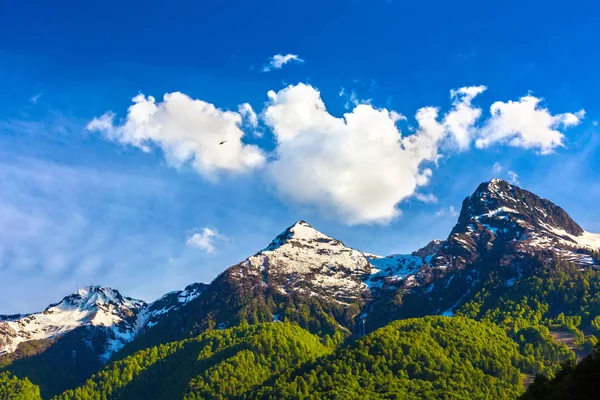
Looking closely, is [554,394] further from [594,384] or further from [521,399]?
[521,399]

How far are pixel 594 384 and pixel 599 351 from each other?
10.1 metres

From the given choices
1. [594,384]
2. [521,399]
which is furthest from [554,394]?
[521,399]

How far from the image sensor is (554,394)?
262 ft

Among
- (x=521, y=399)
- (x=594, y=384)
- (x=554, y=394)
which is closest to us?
(x=594, y=384)

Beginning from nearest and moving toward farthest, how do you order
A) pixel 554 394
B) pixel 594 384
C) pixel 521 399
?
pixel 594 384 < pixel 554 394 < pixel 521 399

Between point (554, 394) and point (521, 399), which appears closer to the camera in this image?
point (554, 394)

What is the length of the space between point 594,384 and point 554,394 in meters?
8.34

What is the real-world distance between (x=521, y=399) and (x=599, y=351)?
17738 millimetres

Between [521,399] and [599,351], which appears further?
[521,399]

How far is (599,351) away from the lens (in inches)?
3199

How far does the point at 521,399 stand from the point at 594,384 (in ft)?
75.2

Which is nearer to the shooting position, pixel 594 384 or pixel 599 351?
pixel 594 384

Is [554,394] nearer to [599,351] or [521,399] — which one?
[599,351]

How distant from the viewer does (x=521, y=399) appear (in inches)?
3688
